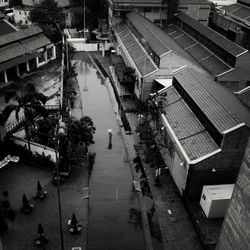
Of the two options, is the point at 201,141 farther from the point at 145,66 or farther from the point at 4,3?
the point at 4,3

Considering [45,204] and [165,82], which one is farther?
[165,82]

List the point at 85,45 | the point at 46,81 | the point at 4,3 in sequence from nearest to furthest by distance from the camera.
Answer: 1. the point at 46,81
2. the point at 85,45
3. the point at 4,3

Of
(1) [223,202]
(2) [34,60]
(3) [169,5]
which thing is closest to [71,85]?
(2) [34,60]

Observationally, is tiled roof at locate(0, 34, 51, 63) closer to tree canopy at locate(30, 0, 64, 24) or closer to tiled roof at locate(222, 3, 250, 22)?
tree canopy at locate(30, 0, 64, 24)

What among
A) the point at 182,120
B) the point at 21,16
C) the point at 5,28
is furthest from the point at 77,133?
the point at 21,16

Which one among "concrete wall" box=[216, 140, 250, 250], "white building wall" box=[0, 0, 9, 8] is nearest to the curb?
"concrete wall" box=[216, 140, 250, 250]

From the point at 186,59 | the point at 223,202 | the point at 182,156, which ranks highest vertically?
the point at 186,59

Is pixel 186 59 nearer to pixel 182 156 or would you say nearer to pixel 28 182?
pixel 182 156
